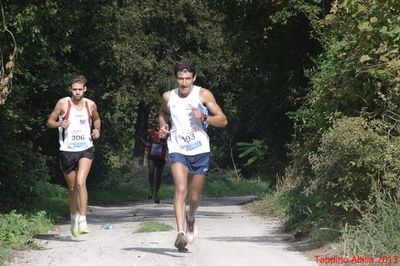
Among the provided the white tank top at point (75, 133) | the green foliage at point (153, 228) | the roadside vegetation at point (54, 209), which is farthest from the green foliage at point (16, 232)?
the green foliage at point (153, 228)

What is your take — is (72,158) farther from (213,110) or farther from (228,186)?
(228,186)

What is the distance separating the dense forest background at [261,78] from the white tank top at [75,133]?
0.96 metres

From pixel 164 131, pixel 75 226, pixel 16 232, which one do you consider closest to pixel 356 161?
pixel 164 131

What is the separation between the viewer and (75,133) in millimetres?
10508

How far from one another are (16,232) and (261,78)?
11721mm

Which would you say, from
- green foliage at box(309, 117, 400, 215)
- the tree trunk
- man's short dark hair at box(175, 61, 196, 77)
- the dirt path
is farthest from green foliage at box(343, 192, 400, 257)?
the tree trunk

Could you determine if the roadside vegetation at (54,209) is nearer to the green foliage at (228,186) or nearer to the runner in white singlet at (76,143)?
the green foliage at (228,186)

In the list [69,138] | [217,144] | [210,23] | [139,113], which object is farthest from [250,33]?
[217,144]

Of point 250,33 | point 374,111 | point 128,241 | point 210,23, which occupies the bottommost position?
point 128,241

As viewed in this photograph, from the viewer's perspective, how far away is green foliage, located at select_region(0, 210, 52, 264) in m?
9.28

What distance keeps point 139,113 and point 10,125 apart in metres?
26.9

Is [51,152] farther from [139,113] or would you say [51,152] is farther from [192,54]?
[139,113]

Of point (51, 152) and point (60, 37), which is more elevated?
point (60, 37)

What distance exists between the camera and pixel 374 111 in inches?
380
